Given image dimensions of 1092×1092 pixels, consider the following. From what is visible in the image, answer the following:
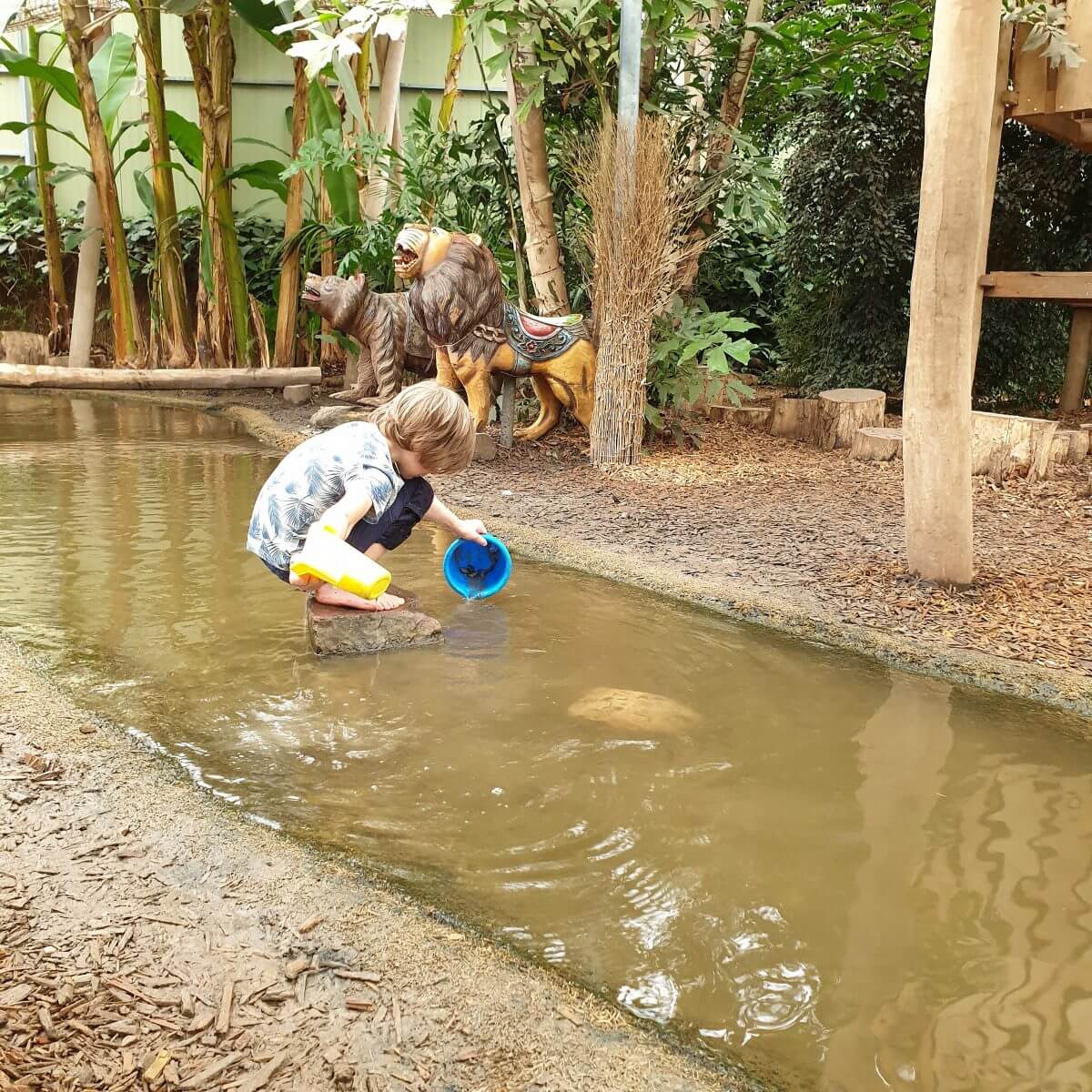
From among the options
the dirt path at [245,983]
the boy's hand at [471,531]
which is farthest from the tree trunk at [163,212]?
the dirt path at [245,983]

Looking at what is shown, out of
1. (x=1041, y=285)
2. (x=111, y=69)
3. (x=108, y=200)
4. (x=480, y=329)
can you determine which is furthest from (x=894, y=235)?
(x=111, y=69)

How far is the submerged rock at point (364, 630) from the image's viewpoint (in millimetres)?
3100

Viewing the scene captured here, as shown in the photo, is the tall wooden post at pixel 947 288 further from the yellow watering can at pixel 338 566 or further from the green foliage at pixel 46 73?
the green foliage at pixel 46 73

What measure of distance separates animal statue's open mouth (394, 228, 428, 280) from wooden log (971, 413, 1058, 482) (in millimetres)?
3078

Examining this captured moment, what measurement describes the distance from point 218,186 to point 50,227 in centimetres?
225

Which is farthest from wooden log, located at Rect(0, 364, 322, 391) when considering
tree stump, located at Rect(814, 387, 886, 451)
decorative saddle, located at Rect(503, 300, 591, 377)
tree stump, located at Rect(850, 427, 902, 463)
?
tree stump, located at Rect(850, 427, 902, 463)

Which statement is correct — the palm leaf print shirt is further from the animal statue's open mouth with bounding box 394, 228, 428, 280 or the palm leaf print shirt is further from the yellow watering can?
the animal statue's open mouth with bounding box 394, 228, 428, 280

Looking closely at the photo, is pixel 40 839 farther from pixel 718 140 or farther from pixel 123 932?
pixel 718 140

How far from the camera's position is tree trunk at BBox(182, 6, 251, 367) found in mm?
8742

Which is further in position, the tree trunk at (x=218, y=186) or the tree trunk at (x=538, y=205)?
the tree trunk at (x=218, y=186)

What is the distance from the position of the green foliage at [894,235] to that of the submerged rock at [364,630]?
5448mm

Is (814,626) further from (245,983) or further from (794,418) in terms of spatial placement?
(794,418)

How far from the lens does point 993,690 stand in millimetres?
2973

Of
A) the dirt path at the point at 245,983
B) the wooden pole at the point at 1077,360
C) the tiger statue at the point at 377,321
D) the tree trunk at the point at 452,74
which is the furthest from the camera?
the tree trunk at the point at 452,74
